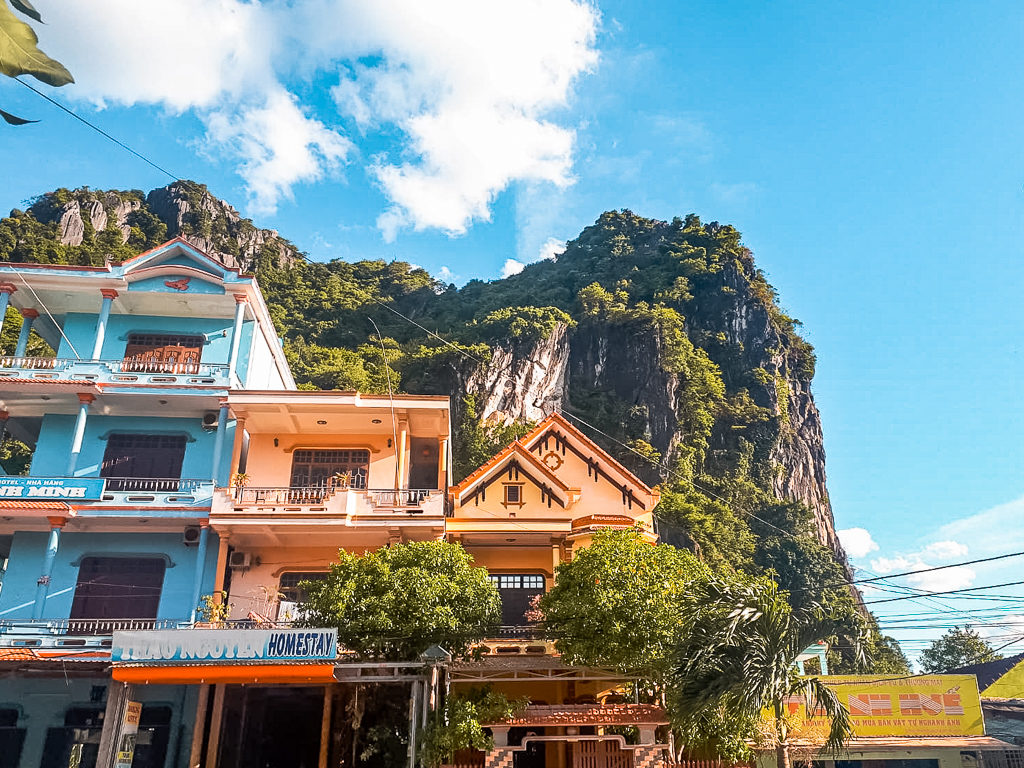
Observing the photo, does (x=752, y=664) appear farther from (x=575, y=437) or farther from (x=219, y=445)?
(x=219, y=445)

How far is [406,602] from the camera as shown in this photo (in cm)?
1759

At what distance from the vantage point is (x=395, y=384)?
52656mm

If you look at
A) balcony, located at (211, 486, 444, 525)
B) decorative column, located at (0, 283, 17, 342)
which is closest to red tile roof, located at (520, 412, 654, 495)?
balcony, located at (211, 486, 444, 525)

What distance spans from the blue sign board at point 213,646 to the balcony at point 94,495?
7.24 metres

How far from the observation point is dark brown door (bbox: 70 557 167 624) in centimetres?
2225

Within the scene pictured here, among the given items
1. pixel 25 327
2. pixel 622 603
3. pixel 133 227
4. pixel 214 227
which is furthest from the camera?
pixel 214 227

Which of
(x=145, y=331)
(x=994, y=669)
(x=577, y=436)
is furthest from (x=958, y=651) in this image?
(x=145, y=331)

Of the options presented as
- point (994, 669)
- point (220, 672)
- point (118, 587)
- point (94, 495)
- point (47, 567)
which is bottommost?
point (220, 672)

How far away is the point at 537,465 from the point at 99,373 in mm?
13065

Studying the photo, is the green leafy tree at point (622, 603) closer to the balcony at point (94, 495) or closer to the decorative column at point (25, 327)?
the balcony at point (94, 495)

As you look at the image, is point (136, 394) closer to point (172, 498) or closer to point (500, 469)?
point (172, 498)

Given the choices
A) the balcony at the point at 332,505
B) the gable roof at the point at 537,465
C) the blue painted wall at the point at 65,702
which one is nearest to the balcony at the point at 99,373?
the balcony at the point at 332,505

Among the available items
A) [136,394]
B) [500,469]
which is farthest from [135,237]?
[500,469]

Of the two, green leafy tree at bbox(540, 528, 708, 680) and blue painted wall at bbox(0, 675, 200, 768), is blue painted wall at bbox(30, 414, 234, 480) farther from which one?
green leafy tree at bbox(540, 528, 708, 680)
